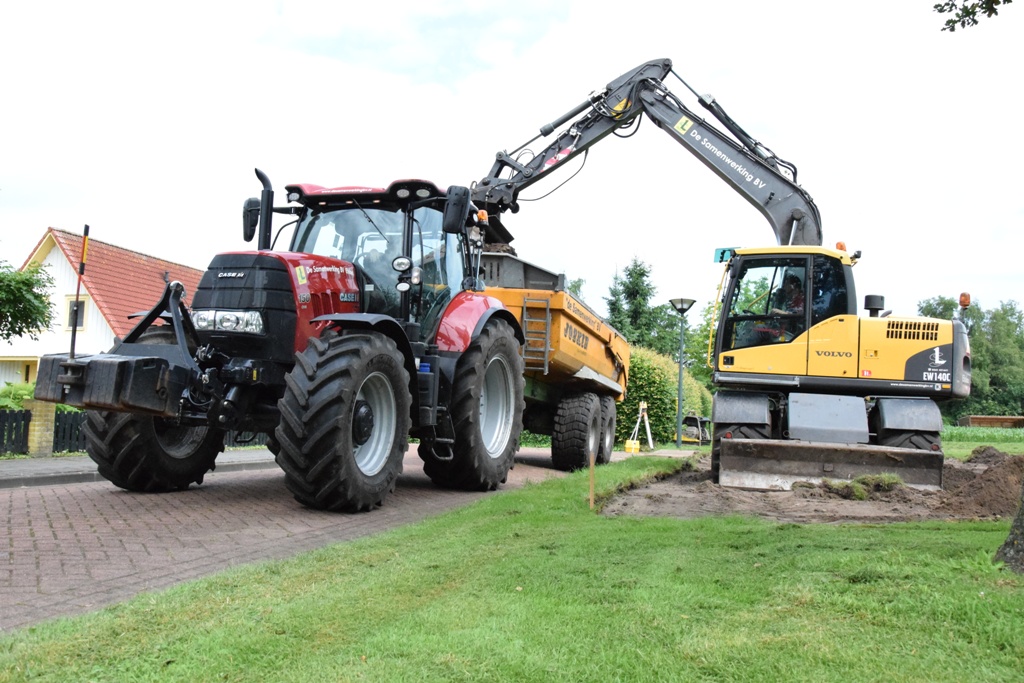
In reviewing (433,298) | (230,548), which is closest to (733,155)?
(433,298)

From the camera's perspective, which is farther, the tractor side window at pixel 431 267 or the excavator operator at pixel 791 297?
the excavator operator at pixel 791 297

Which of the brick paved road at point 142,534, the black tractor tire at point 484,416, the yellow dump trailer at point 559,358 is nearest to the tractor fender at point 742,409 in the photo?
the yellow dump trailer at point 559,358

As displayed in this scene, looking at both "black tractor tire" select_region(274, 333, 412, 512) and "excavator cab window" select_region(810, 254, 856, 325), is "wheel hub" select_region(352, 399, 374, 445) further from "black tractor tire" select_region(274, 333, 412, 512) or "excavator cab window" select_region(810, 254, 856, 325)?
"excavator cab window" select_region(810, 254, 856, 325)

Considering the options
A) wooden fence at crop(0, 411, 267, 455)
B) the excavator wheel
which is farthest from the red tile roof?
the excavator wheel

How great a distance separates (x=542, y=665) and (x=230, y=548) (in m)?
3.34

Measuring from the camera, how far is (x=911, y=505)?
8422 millimetres

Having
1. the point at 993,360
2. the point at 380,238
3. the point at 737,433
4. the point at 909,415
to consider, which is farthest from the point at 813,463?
the point at 993,360

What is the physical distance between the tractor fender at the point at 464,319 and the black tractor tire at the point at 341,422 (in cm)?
125

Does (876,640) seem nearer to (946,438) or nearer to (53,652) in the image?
(53,652)

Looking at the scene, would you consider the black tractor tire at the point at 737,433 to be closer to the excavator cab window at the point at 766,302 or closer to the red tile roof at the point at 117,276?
the excavator cab window at the point at 766,302

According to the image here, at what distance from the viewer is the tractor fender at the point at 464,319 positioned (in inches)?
358

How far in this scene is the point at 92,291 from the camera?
25281mm

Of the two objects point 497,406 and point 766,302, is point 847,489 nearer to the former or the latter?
point 766,302

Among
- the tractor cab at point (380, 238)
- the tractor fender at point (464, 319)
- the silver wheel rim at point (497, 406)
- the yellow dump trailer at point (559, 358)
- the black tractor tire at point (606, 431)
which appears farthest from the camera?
the black tractor tire at point (606, 431)
